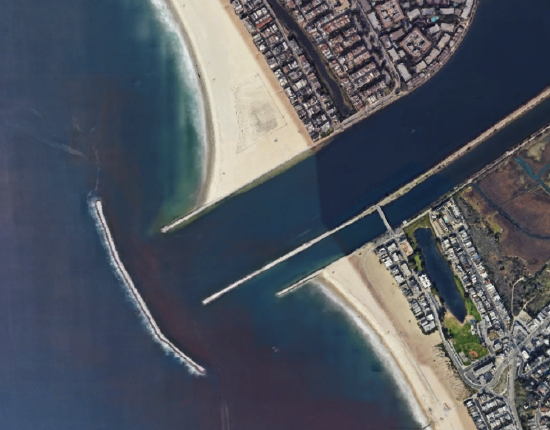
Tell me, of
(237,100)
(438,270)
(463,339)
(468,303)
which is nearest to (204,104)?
(237,100)

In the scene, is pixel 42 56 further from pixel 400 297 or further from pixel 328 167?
pixel 400 297

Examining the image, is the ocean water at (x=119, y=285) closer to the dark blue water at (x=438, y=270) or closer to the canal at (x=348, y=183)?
the canal at (x=348, y=183)

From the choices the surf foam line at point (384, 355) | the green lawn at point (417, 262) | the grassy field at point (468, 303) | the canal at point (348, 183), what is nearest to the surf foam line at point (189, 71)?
the canal at point (348, 183)

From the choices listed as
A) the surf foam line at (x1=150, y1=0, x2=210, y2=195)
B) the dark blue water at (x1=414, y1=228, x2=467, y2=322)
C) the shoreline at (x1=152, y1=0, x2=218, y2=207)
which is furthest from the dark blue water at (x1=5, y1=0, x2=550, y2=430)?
the dark blue water at (x1=414, y1=228, x2=467, y2=322)

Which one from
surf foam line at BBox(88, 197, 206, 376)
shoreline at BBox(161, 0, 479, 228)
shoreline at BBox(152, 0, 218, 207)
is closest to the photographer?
shoreline at BBox(161, 0, 479, 228)

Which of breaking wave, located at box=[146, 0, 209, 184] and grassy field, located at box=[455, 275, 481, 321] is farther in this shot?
breaking wave, located at box=[146, 0, 209, 184]

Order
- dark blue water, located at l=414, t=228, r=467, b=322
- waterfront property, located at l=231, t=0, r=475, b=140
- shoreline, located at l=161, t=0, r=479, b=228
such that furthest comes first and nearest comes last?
shoreline, located at l=161, t=0, r=479, b=228 < dark blue water, located at l=414, t=228, r=467, b=322 < waterfront property, located at l=231, t=0, r=475, b=140

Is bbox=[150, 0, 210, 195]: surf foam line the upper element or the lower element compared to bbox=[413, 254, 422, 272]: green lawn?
upper

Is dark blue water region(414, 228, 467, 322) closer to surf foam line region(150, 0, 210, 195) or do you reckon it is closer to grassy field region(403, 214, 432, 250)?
grassy field region(403, 214, 432, 250)
